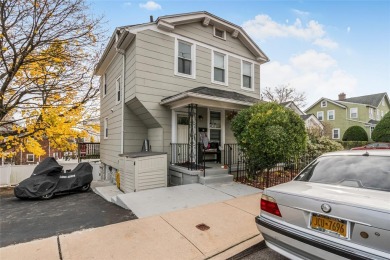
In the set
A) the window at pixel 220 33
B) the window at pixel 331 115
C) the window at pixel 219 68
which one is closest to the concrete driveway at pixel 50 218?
the window at pixel 219 68

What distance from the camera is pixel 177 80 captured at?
8828 mm

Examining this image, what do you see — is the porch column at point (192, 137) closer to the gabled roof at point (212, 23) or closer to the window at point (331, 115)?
the gabled roof at point (212, 23)

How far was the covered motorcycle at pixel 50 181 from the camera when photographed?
24.2 feet

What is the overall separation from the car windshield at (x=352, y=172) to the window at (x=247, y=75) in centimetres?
836

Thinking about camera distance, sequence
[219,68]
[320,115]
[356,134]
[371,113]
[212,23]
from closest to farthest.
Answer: [212,23] → [219,68] → [356,134] → [371,113] → [320,115]

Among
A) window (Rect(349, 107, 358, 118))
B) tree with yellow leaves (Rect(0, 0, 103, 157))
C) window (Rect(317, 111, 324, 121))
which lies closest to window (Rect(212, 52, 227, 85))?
tree with yellow leaves (Rect(0, 0, 103, 157))

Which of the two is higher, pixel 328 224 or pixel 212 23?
pixel 212 23

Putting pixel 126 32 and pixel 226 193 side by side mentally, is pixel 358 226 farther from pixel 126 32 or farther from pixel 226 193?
pixel 126 32

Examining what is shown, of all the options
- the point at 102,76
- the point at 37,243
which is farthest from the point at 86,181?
the point at 102,76

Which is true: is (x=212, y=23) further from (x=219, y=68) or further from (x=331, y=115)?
(x=331, y=115)

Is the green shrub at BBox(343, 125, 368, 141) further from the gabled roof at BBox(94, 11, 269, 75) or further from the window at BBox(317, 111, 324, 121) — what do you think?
the gabled roof at BBox(94, 11, 269, 75)

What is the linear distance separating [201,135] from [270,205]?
21.7 ft

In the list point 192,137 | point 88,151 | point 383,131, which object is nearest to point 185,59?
point 192,137

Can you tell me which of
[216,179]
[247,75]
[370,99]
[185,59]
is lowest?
[216,179]
